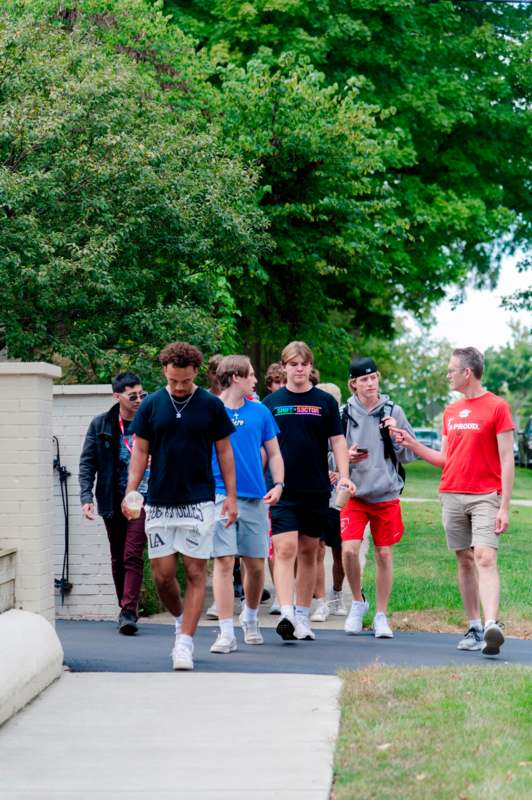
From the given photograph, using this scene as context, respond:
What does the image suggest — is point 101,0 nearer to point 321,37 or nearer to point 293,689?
point 321,37

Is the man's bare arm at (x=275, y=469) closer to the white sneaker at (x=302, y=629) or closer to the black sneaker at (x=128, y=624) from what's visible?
the white sneaker at (x=302, y=629)

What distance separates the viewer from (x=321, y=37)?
26.6m

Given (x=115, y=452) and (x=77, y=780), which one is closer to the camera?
(x=77, y=780)

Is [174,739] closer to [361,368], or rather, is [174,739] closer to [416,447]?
[416,447]

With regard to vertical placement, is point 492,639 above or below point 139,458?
below

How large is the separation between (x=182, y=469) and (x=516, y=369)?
114 metres

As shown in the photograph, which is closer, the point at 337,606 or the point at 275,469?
the point at 275,469

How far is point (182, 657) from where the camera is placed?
792cm

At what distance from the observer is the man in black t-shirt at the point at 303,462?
9.12 m

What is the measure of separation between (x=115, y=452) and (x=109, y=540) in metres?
0.73

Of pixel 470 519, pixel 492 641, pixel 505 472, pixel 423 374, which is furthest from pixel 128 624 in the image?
pixel 423 374

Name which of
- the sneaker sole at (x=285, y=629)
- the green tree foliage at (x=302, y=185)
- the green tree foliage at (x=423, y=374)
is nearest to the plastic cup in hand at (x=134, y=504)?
the sneaker sole at (x=285, y=629)

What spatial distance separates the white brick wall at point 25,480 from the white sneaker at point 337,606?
354 centimetres

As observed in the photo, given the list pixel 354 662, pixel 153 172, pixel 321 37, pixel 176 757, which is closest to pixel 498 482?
pixel 354 662
